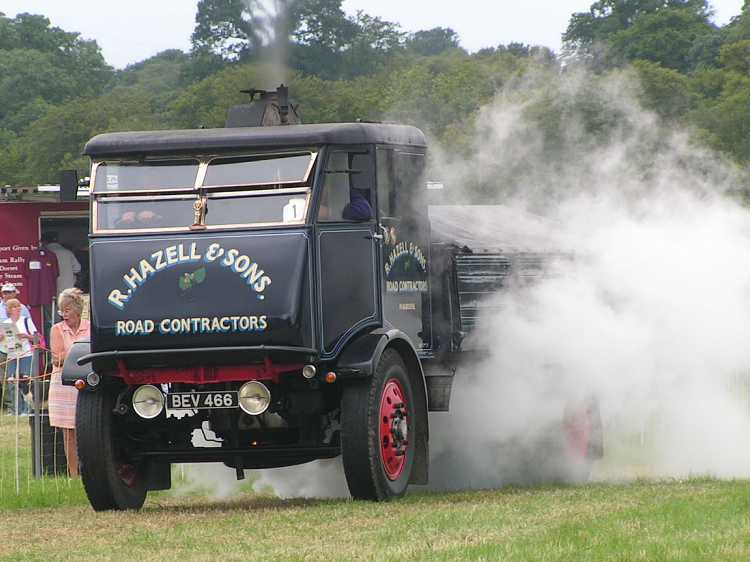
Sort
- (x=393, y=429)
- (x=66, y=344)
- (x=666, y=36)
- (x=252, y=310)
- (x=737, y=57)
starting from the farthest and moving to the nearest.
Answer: (x=666, y=36) → (x=737, y=57) → (x=66, y=344) → (x=393, y=429) → (x=252, y=310)

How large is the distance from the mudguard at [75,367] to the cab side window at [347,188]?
2087 millimetres

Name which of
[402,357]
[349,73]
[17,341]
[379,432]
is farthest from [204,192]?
[349,73]

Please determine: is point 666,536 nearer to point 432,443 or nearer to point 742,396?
point 432,443

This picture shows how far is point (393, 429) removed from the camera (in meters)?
12.7

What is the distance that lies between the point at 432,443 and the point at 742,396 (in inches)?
127

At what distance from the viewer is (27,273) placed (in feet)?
92.2

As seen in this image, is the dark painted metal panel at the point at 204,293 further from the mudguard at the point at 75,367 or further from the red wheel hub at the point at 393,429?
the red wheel hub at the point at 393,429

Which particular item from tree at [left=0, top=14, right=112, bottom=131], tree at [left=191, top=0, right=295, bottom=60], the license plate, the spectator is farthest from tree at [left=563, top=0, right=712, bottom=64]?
the license plate

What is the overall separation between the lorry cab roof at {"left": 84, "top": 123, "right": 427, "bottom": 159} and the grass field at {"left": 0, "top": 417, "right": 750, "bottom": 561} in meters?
2.59

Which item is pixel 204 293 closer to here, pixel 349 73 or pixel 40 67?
pixel 349 73

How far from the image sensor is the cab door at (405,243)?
42.5 ft

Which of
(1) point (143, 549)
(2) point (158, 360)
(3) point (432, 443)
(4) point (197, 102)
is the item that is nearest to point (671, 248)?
(3) point (432, 443)

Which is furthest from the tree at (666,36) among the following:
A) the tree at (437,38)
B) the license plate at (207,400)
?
the license plate at (207,400)

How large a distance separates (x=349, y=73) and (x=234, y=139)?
30.3 meters
